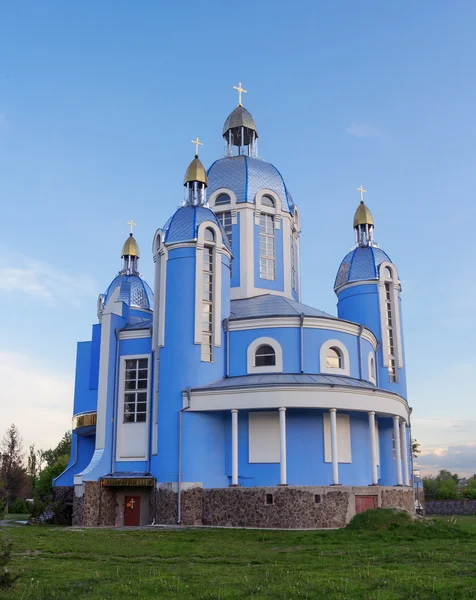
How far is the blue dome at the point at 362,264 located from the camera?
3497cm

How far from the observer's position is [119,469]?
27500 millimetres

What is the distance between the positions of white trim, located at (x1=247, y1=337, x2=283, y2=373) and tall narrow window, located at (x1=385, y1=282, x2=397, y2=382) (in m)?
8.54

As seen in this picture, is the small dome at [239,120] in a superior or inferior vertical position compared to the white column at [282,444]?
superior

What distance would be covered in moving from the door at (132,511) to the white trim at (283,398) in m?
4.70

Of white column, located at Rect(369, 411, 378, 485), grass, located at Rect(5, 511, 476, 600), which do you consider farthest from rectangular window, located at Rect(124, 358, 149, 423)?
white column, located at Rect(369, 411, 378, 485)

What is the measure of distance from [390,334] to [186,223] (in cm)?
1259

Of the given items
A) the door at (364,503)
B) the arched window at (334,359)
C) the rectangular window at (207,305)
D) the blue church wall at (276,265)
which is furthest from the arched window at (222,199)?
the door at (364,503)

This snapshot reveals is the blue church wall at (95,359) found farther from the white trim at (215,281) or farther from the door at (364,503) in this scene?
the door at (364,503)

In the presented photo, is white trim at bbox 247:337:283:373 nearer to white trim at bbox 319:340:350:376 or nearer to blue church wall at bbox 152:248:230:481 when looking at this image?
blue church wall at bbox 152:248:230:481

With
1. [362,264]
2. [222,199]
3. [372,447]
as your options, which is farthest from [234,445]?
[362,264]

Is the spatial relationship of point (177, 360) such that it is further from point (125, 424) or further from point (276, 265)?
point (276, 265)

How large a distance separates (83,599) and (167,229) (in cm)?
2005

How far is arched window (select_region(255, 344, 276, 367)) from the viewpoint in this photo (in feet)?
91.4

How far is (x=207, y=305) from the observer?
91.9 ft
